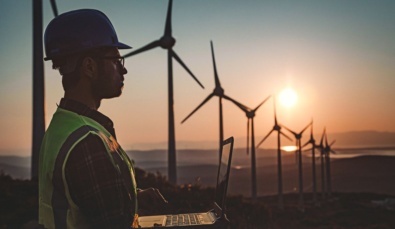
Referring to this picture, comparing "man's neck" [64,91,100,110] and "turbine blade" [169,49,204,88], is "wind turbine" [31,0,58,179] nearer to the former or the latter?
"turbine blade" [169,49,204,88]

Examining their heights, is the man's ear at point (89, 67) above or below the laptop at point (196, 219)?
above

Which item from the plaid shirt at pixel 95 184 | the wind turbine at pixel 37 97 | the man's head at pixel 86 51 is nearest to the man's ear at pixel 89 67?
the man's head at pixel 86 51

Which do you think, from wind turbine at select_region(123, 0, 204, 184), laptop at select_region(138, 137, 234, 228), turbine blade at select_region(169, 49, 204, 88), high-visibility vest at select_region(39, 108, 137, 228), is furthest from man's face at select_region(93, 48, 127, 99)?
turbine blade at select_region(169, 49, 204, 88)

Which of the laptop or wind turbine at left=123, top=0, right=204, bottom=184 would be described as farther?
wind turbine at left=123, top=0, right=204, bottom=184

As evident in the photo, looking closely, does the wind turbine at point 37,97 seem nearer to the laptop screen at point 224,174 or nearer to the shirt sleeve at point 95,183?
the laptop screen at point 224,174

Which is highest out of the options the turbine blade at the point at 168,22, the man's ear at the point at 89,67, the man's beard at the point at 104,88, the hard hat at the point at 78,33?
the turbine blade at the point at 168,22

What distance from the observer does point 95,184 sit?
8.14ft

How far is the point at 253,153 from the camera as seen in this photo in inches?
1896

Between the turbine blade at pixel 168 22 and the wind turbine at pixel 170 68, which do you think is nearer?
the wind turbine at pixel 170 68

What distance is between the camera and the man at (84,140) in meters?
2.49

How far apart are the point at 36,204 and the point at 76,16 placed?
12908mm

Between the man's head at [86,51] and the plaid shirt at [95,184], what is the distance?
1.88ft

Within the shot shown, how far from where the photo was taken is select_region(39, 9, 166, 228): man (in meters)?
2.49

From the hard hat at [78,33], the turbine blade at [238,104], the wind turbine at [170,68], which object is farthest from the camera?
the turbine blade at [238,104]
